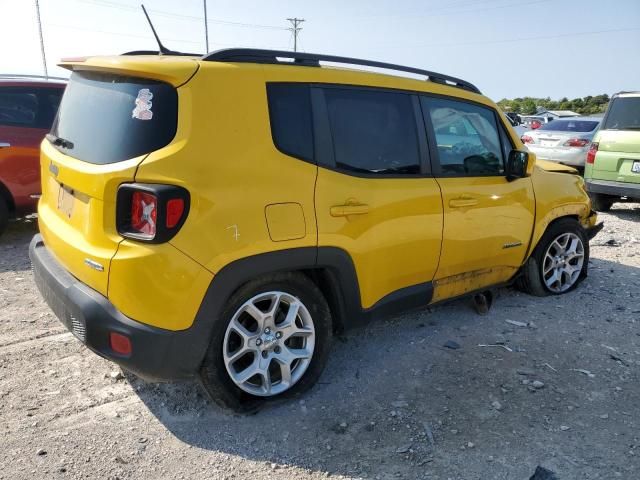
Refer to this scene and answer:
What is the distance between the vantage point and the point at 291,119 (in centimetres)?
288

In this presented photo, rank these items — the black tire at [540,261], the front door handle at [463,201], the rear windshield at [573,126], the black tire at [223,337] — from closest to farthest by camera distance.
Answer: the black tire at [223,337] < the front door handle at [463,201] < the black tire at [540,261] < the rear windshield at [573,126]

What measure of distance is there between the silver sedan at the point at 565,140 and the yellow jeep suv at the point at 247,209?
8649 millimetres

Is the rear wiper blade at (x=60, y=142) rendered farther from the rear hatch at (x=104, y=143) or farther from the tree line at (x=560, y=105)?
the tree line at (x=560, y=105)

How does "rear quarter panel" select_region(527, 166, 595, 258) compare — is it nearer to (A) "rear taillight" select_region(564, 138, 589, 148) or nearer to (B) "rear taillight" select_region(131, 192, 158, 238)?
(B) "rear taillight" select_region(131, 192, 158, 238)

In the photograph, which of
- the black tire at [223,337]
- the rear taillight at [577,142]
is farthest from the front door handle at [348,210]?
the rear taillight at [577,142]

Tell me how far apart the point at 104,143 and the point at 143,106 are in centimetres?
29

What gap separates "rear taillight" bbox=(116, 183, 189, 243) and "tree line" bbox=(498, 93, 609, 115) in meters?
38.4

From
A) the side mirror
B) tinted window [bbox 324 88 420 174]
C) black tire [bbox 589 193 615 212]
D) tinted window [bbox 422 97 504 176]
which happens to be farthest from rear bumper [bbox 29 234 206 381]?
black tire [bbox 589 193 615 212]

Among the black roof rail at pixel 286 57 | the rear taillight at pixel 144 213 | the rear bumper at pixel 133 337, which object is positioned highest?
the black roof rail at pixel 286 57

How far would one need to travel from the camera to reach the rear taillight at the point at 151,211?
239 cm

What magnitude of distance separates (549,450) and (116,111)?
9.01 feet

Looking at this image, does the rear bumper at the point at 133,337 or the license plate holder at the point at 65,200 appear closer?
the rear bumper at the point at 133,337

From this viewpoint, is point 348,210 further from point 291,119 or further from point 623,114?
point 623,114

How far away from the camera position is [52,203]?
3.18 m
